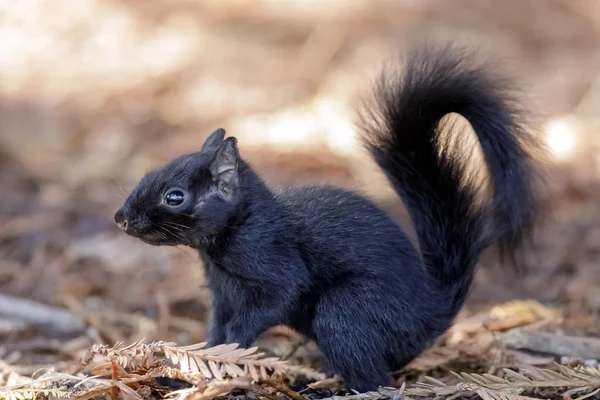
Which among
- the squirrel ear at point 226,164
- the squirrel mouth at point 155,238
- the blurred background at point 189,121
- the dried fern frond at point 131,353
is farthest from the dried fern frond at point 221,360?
the blurred background at point 189,121

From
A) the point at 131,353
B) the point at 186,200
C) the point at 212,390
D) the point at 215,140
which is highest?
the point at 215,140

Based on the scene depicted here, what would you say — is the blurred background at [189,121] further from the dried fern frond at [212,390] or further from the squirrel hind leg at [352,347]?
the dried fern frond at [212,390]

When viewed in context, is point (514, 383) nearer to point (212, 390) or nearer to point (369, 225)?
point (369, 225)

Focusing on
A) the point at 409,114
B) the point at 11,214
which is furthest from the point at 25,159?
the point at 409,114

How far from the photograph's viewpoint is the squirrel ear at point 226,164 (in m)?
3.11

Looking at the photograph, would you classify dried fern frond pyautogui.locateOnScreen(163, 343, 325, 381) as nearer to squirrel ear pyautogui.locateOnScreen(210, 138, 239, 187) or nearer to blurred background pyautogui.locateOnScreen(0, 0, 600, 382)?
squirrel ear pyautogui.locateOnScreen(210, 138, 239, 187)

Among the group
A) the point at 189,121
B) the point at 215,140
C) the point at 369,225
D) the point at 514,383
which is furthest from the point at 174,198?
the point at 189,121

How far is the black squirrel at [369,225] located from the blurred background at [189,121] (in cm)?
31

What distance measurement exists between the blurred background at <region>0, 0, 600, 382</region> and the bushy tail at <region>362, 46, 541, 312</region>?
0.25m

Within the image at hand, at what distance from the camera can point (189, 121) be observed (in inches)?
318

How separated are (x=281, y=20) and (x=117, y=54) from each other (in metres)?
2.20

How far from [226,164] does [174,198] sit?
0.87ft

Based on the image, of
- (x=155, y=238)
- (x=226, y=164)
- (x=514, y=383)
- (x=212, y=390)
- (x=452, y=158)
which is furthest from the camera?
(x=452, y=158)

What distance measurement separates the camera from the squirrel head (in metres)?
2.97
